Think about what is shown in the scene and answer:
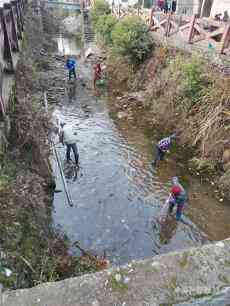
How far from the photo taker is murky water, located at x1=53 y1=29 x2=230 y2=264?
21.6ft

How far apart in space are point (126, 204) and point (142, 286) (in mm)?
5569

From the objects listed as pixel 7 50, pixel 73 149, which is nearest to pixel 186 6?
pixel 73 149

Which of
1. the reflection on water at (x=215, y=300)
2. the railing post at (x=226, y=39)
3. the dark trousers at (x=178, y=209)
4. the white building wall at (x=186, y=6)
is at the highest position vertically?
the white building wall at (x=186, y=6)

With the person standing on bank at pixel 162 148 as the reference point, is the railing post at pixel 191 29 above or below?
above

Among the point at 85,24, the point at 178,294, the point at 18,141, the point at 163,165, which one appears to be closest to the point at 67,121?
the point at 163,165

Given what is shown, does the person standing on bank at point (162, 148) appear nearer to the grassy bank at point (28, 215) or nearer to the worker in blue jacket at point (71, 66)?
the grassy bank at point (28, 215)

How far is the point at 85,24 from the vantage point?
2784 centimetres

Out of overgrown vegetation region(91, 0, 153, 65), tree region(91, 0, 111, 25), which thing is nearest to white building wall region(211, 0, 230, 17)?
overgrown vegetation region(91, 0, 153, 65)

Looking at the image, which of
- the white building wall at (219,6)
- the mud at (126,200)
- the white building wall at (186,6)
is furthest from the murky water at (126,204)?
the white building wall at (186,6)

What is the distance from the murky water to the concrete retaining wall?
13.2 feet

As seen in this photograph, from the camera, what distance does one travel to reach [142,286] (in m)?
2.14

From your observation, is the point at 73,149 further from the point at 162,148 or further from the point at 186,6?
the point at 186,6

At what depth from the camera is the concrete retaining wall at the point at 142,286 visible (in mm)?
2037

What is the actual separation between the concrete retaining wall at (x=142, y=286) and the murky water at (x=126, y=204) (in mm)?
4023
